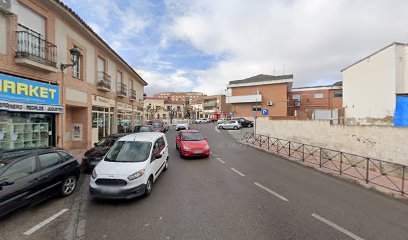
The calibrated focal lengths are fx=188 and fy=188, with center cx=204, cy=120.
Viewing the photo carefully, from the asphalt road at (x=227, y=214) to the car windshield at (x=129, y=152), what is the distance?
1124 mm

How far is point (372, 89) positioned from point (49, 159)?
18039 mm

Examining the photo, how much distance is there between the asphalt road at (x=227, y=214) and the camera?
358 centimetres

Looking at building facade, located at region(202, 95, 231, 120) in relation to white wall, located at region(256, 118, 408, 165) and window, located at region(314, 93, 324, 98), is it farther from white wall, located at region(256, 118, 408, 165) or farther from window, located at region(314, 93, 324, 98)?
white wall, located at region(256, 118, 408, 165)

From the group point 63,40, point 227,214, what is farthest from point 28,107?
point 227,214

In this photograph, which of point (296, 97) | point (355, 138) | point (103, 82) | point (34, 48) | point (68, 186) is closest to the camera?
point (68, 186)

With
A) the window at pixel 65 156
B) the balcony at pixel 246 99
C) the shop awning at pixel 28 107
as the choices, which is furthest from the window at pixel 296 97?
the window at pixel 65 156

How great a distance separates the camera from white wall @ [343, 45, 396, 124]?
460 inches

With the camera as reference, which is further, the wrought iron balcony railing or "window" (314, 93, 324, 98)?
"window" (314, 93, 324, 98)

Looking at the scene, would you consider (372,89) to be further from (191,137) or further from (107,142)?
(107,142)

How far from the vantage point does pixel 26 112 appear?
803 cm

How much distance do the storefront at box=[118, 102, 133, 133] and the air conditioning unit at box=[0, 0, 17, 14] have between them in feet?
34.8

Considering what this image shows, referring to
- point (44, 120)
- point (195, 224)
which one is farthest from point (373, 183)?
point (44, 120)

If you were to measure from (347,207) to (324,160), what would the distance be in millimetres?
5825

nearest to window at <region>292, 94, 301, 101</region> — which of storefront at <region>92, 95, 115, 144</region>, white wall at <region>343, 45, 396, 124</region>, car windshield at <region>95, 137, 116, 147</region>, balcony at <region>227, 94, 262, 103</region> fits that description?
balcony at <region>227, 94, 262, 103</region>
